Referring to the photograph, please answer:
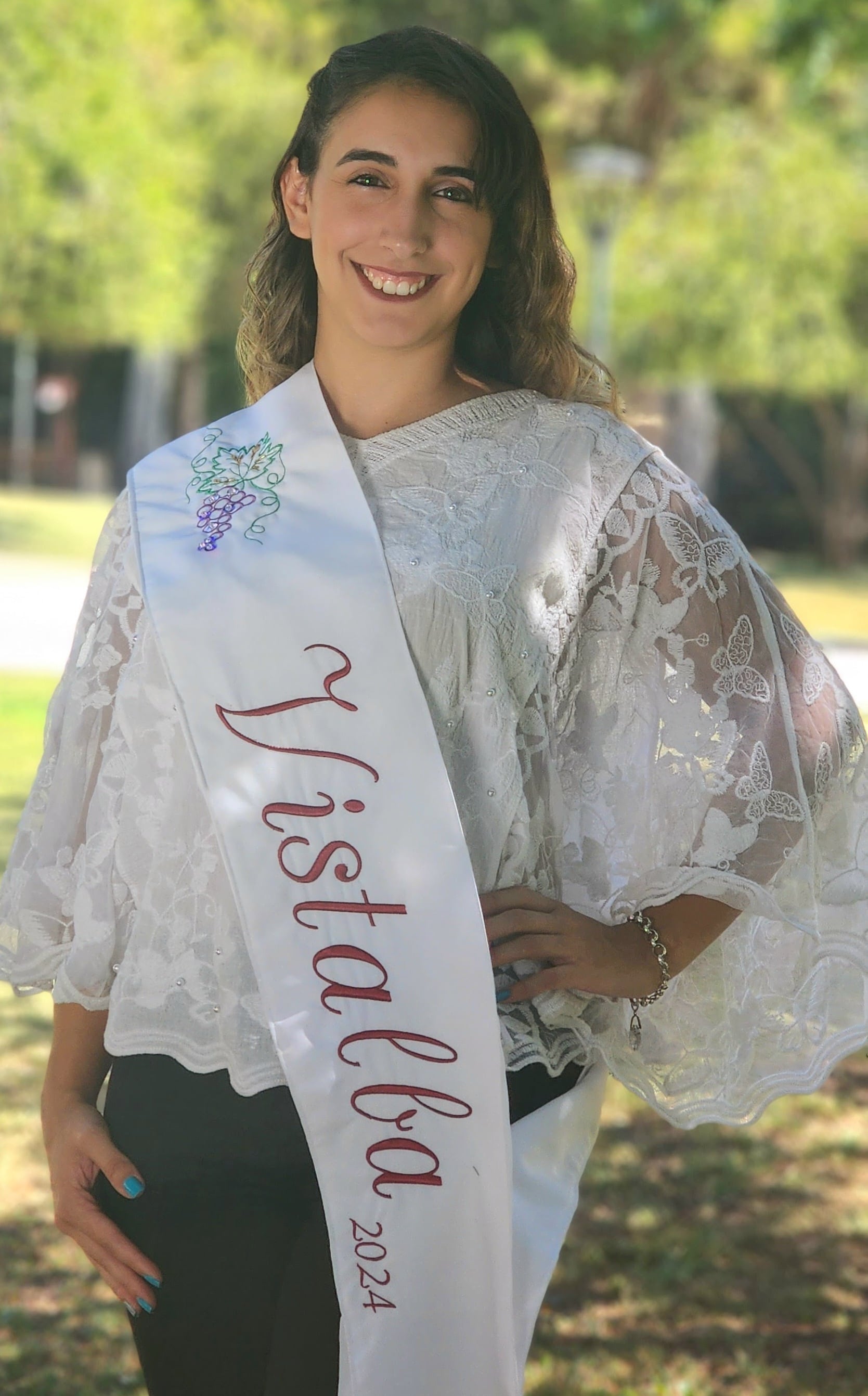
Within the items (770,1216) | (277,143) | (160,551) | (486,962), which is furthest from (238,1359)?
(277,143)

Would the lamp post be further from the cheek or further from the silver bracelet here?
the silver bracelet

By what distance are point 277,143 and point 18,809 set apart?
1639 cm

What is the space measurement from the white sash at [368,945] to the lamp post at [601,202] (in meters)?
11.6

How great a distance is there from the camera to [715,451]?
23.0 metres

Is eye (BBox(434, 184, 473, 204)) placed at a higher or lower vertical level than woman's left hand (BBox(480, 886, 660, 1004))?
higher

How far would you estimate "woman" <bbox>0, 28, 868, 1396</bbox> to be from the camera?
5.21ft

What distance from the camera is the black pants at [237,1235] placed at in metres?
1.59

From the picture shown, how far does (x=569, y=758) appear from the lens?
1670mm

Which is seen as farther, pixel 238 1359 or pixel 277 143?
pixel 277 143

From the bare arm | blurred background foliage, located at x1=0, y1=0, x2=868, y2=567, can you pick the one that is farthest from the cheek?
blurred background foliage, located at x1=0, y1=0, x2=868, y2=567

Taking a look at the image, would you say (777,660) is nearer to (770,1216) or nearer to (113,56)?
(770,1216)

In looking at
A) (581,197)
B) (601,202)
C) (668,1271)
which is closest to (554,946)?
(668,1271)

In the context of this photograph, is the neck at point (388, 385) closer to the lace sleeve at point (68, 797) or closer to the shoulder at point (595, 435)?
the shoulder at point (595, 435)

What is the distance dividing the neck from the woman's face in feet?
0.07
